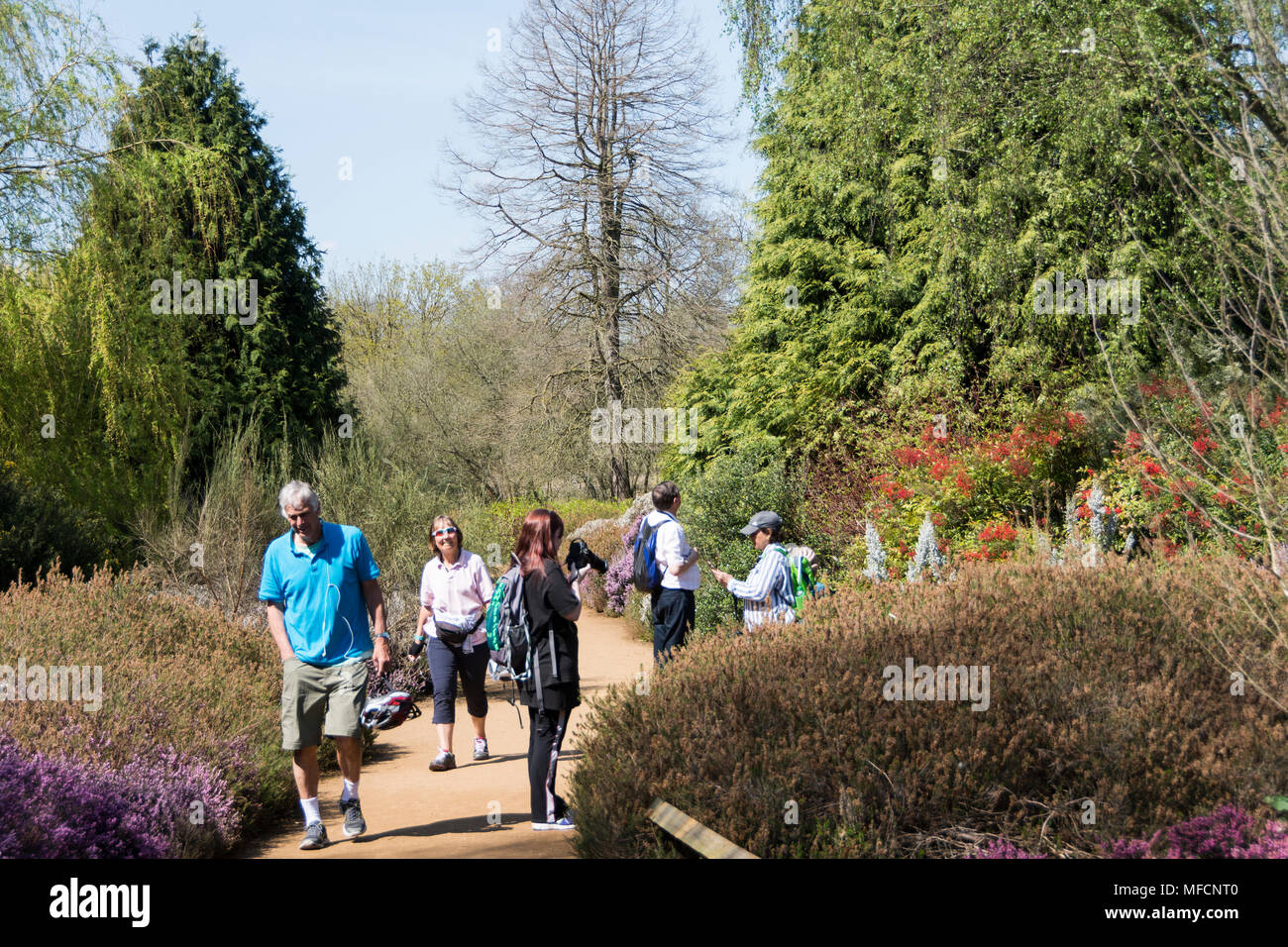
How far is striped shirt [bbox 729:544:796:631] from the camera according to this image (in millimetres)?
7879

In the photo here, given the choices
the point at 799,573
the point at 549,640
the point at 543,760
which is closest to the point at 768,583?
the point at 799,573

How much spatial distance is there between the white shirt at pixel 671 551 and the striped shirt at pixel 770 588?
0.36 m

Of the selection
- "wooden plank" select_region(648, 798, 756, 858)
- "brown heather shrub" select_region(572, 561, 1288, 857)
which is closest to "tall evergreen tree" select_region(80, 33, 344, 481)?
"brown heather shrub" select_region(572, 561, 1288, 857)

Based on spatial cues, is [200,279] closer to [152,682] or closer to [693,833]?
[152,682]

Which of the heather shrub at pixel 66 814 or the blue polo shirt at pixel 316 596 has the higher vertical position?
the blue polo shirt at pixel 316 596

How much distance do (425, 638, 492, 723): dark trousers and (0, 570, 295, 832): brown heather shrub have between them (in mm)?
1215

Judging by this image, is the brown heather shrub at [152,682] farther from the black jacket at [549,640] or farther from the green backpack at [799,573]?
the green backpack at [799,573]

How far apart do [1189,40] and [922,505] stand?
18.6ft

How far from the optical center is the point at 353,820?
5879mm

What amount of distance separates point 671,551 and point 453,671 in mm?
1960

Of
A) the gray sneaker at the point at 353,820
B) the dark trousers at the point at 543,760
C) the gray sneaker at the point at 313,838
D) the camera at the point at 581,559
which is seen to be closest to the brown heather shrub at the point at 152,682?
the gray sneaker at the point at 313,838

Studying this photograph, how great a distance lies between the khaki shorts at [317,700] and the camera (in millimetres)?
5699

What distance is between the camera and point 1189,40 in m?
9.97
